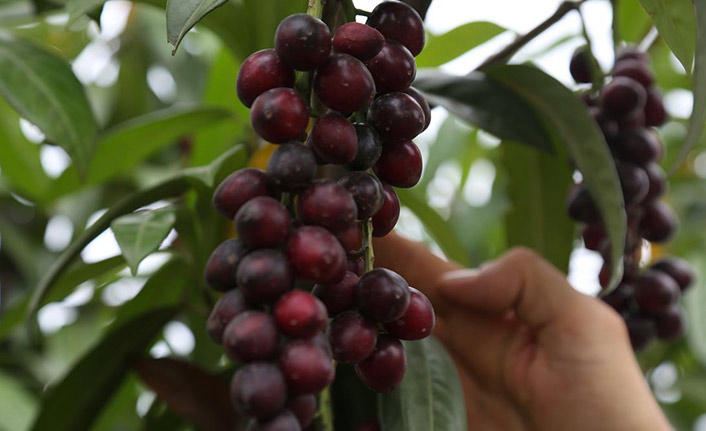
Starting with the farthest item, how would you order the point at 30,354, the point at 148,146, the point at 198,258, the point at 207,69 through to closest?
the point at 207,69
the point at 30,354
the point at 148,146
the point at 198,258

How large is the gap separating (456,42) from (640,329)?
1.24 feet

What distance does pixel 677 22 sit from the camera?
1.59ft

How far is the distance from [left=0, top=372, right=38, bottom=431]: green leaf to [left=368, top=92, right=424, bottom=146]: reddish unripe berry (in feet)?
2.65

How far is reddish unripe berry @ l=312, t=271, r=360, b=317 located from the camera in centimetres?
41

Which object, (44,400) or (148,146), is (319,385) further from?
(148,146)

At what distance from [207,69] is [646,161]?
0.87 metres

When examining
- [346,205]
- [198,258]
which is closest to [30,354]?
[198,258]

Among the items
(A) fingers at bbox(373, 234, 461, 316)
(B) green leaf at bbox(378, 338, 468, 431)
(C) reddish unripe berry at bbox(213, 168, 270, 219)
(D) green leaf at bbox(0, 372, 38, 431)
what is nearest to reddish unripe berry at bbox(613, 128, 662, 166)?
(A) fingers at bbox(373, 234, 461, 316)

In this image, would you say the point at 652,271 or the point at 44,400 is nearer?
the point at 44,400

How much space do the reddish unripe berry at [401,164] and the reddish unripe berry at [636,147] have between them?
0.46 metres

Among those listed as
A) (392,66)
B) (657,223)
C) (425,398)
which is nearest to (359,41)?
(392,66)

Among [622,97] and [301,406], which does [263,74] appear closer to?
[301,406]

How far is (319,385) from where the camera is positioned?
0.36 meters

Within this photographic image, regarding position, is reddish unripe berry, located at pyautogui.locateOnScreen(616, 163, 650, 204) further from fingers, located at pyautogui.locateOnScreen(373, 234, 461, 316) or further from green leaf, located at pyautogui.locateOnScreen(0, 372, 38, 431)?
green leaf, located at pyautogui.locateOnScreen(0, 372, 38, 431)
